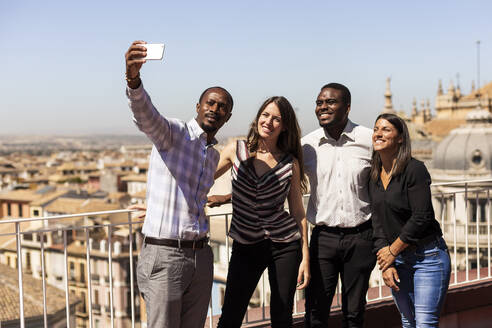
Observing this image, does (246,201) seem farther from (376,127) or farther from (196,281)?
(376,127)

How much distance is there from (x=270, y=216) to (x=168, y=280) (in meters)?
0.77

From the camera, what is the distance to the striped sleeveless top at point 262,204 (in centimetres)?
325

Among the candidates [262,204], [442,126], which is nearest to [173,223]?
[262,204]

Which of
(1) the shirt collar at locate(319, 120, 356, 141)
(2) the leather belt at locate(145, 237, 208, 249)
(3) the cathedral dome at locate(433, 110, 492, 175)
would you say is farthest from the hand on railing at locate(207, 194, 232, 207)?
(3) the cathedral dome at locate(433, 110, 492, 175)

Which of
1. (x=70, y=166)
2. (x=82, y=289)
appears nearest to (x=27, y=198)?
(x=82, y=289)

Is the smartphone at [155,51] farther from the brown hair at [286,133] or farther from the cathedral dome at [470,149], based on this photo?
the cathedral dome at [470,149]

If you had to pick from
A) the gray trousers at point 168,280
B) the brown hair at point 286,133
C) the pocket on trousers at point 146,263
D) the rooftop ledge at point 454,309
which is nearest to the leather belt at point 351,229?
the brown hair at point 286,133

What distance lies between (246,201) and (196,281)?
60 centimetres

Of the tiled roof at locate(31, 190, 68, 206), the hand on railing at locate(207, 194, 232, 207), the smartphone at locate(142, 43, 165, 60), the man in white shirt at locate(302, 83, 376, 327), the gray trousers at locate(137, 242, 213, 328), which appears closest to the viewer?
the smartphone at locate(142, 43, 165, 60)

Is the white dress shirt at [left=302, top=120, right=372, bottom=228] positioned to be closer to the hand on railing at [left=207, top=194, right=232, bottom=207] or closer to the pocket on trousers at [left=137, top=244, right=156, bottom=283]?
the hand on railing at [left=207, top=194, right=232, bottom=207]

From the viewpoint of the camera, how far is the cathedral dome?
34.1 m

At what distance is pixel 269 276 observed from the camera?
10.9 feet

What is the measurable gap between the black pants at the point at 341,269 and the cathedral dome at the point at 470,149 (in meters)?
33.0

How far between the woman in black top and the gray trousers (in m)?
1.16
